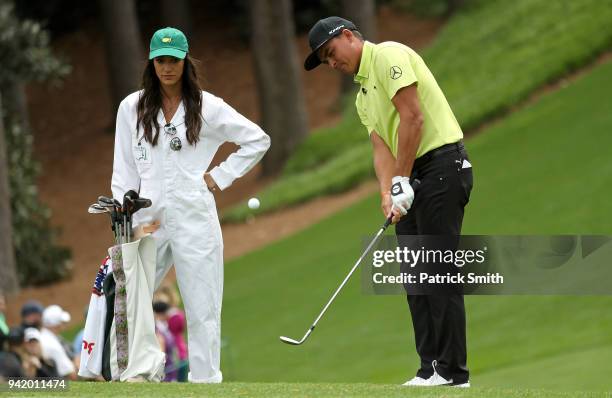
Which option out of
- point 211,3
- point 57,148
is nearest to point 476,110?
point 57,148

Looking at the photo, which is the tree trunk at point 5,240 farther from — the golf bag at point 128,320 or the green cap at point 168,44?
the green cap at point 168,44

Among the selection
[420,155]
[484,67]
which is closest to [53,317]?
[420,155]

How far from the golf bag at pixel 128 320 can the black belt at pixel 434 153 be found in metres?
1.53

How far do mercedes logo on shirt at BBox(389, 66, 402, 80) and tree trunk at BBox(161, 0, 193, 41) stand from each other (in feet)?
91.3

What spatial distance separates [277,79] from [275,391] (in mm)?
22355

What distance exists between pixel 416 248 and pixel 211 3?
33.8m

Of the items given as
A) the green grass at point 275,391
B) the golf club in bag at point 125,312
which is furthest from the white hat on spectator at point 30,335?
the green grass at point 275,391

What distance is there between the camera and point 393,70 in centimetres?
759

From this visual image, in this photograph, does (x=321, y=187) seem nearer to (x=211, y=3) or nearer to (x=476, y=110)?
(x=476, y=110)

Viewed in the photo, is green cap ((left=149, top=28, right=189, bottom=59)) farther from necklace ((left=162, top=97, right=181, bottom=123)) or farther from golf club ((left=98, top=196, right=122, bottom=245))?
golf club ((left=98, top=196, right=122, bottom=245))

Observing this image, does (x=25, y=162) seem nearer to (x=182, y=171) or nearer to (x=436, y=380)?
(x=182, y=171)

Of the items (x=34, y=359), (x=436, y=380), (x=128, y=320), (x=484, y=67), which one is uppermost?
(x=484, y=67)

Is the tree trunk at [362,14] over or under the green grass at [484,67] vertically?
over

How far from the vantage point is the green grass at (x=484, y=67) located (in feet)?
86.4
